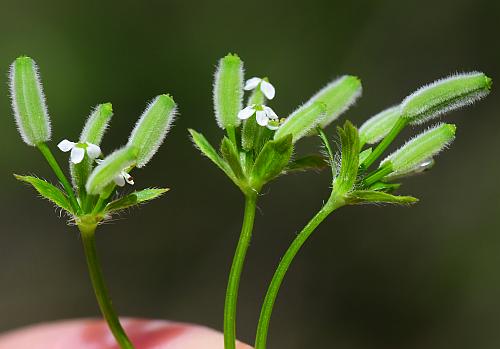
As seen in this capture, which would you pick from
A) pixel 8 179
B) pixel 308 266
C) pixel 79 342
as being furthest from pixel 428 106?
pixel 8 179

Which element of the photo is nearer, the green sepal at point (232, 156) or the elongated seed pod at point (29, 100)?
the green sepal at point (232, 156)

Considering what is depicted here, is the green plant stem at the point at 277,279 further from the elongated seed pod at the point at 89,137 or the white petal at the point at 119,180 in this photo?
the elongated seed pod at the point at 89,137

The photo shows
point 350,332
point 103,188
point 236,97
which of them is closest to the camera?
point 103,188

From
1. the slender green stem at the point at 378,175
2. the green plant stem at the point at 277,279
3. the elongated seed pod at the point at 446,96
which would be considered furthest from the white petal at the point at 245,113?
the elongated seed pod at the point at 446,96

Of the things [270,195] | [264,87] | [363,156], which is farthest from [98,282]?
[270,195]

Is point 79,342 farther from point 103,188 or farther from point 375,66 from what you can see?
point 375,66

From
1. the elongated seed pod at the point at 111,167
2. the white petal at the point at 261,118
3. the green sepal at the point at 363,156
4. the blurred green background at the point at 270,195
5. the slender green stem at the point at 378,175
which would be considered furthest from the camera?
the blurred green background at the point at 270,195
